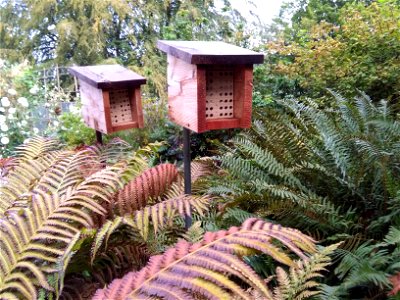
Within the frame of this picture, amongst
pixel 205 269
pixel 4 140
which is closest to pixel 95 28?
pixel 4 140

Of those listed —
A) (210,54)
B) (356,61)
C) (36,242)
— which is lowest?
(36,242)

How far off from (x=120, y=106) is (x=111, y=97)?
2.8 inches

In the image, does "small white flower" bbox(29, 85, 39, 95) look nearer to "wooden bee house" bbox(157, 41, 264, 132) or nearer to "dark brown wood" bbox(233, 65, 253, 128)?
"wooden bee house" bbox(157, 41, 264, 132)

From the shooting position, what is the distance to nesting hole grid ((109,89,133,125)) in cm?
199

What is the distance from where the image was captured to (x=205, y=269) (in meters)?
0.78

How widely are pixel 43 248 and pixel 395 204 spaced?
50.5 inches

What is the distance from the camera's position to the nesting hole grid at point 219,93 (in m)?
1.34

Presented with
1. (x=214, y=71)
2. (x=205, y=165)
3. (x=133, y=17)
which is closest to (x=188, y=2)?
(x=133, y=17)

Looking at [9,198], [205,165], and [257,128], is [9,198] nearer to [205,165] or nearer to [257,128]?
[205,165]

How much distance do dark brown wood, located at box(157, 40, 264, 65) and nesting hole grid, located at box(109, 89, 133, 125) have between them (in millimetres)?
681

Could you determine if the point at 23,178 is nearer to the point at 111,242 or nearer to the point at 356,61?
the point at 111,242

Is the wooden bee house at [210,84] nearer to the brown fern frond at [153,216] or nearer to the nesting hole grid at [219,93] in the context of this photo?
the nesting hole grid at [219,93]

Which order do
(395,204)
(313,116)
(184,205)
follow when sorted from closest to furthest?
(184,205)
(395,204)
(313,116)

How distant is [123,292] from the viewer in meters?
0.77
